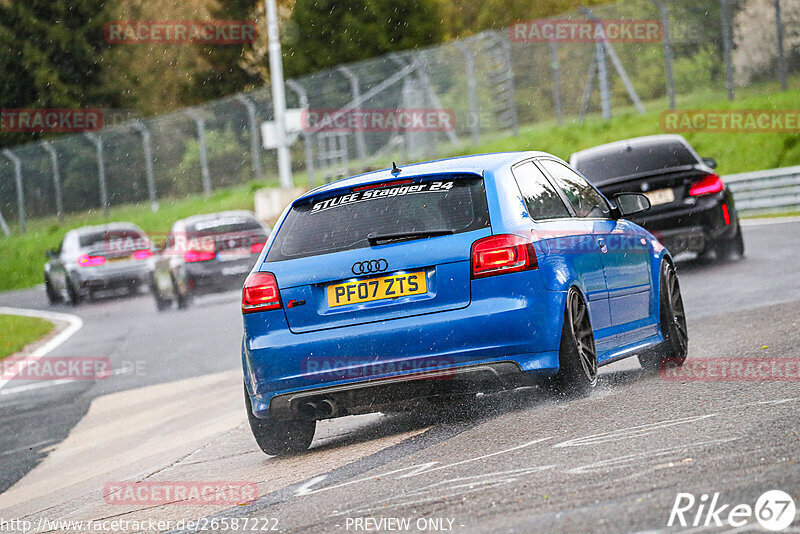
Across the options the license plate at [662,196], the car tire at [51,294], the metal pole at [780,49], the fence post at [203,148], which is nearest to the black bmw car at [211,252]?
the car tire at [51,294]

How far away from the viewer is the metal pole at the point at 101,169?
3931 cm

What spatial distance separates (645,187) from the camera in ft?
52.7

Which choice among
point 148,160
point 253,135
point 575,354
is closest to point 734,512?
point 575,354

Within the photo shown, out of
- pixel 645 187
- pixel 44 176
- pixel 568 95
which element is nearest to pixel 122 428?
pixel 645 187

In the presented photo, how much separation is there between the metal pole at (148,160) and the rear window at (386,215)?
31.0 meters

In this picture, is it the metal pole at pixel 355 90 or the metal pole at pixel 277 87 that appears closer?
the metal pole at pixel 355 90

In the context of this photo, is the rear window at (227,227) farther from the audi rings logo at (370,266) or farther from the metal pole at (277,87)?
the audi rings logo at (370,266)

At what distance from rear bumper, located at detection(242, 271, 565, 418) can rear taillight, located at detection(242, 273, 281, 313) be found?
28 centimetres

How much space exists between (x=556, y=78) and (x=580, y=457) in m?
27.0

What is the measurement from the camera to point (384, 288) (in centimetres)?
749

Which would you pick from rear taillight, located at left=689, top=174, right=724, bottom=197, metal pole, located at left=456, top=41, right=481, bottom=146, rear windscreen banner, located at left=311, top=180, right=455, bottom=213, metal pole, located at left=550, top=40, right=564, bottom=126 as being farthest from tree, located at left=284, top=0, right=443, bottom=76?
rear windscreen banner, located at left=311, top=180, right=455, bottom=213

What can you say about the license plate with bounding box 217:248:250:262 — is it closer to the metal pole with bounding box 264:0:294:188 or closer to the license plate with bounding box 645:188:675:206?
the license plate with bounding box 645:188:675:206

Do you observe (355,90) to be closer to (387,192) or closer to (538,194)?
(538,194)

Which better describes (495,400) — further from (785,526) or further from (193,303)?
(193,303)
